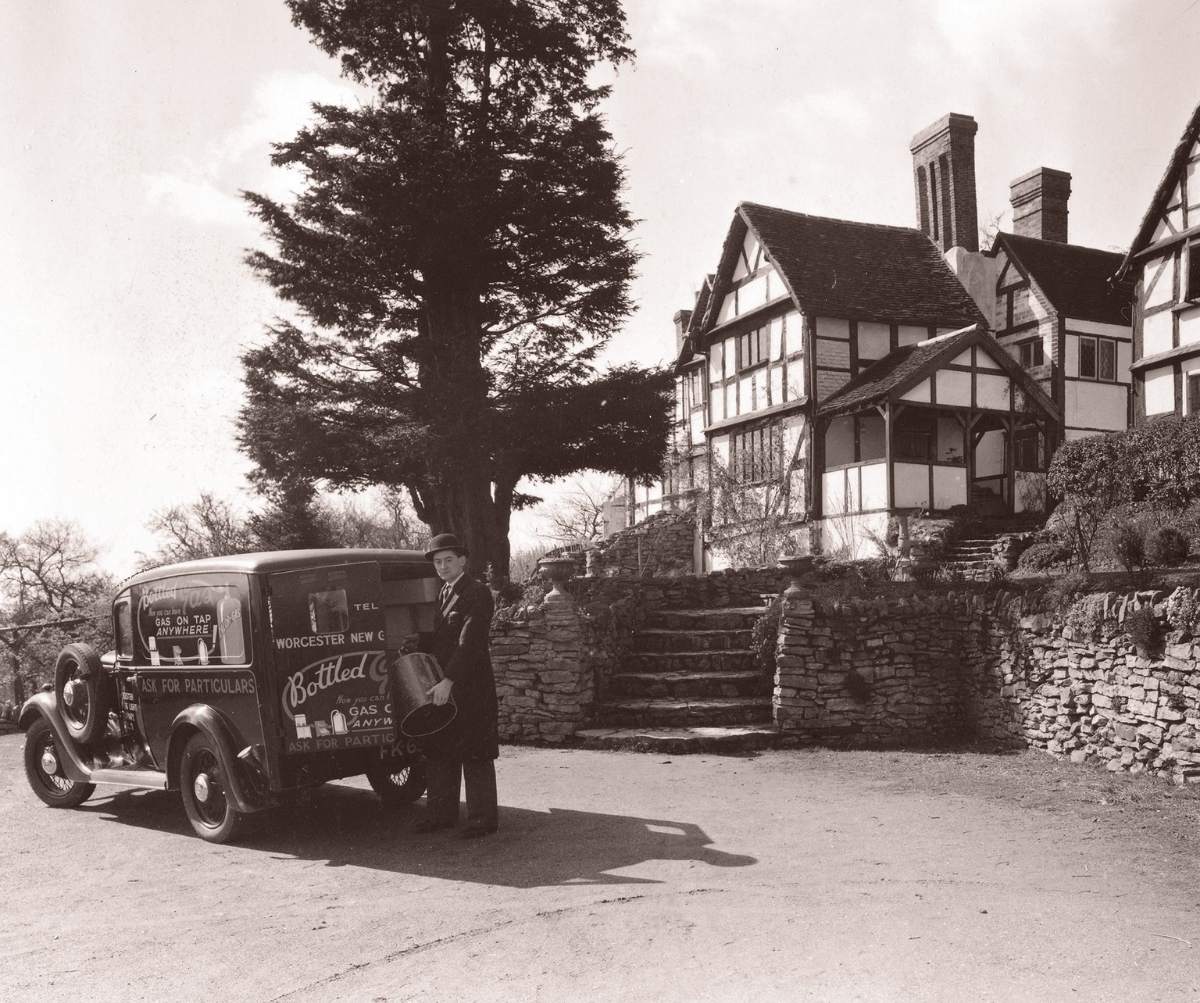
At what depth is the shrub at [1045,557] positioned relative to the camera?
15589 mm

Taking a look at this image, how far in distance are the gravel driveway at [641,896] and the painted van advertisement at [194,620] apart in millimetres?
1307

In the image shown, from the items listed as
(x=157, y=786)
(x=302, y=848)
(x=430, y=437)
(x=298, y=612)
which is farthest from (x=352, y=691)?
(x=430, y=437)

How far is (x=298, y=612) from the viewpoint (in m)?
7.08

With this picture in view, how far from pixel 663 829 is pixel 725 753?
333 centimetres

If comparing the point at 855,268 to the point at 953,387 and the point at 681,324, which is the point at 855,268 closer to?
the point at 953,387

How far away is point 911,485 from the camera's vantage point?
22.1 m

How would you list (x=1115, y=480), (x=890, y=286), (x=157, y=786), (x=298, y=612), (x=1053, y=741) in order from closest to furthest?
(x=298, y=612) < (x=157, y=786) < (x=1053, y=741) < (x=1115, y=480) < (x=890, y=286)

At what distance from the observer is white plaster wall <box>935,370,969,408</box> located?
22.5 m

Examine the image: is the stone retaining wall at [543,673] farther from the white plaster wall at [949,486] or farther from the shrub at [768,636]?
the white plaster wall at [949,486]

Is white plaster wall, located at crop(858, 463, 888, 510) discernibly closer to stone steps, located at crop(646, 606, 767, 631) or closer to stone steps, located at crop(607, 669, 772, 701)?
stone steps, located at crop(646, 606, 767, 631)

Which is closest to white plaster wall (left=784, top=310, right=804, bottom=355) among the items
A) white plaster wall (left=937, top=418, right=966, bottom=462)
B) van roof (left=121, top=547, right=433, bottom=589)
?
white plaster wall (left=937, top=418, right=966, bottom=462)

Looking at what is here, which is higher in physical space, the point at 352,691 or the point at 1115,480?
the point at 1115,480

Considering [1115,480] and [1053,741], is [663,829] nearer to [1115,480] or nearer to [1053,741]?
[1053,741]

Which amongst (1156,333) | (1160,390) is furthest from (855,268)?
(1160,390)
